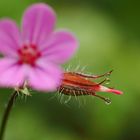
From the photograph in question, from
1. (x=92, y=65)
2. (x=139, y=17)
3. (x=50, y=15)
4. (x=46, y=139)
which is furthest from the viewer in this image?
(x=139, y=17)

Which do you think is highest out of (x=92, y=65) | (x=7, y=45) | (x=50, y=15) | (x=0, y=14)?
(x=0, y=14)

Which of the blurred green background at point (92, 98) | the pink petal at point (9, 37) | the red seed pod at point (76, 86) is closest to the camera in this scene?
the pink petal at point (9, 37)

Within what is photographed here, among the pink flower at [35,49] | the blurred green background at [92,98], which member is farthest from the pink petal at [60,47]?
the blurred green background at [92,98]

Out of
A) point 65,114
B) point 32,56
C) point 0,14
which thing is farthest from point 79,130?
point 32,56

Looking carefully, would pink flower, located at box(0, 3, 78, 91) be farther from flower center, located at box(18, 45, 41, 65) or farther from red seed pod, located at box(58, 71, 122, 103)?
red seed pod, located at box(58, 71, 122, 103)

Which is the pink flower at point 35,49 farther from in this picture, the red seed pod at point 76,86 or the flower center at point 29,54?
the red seed pod at point 76,86

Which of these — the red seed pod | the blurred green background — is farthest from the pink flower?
the blurred green background

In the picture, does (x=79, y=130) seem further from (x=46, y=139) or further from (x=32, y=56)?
(x=32, y=56)
